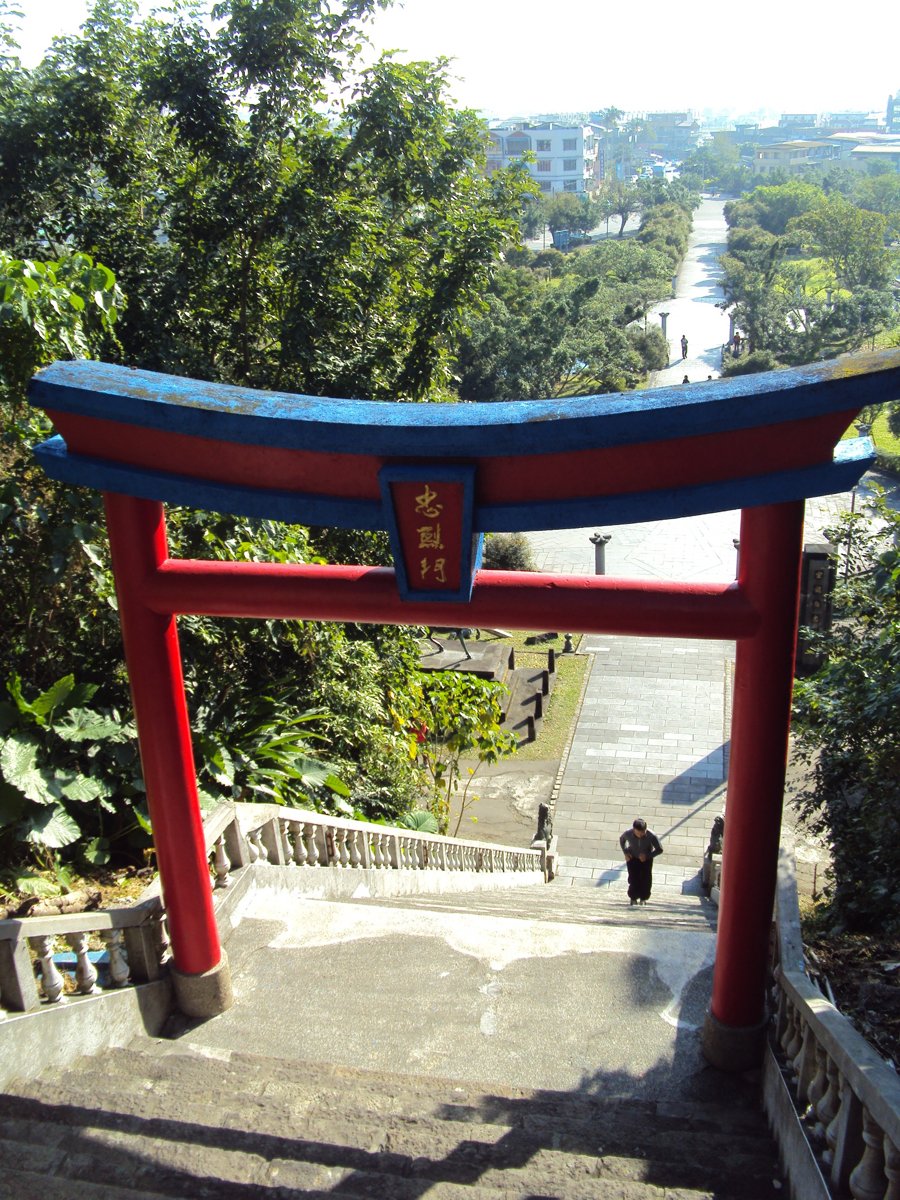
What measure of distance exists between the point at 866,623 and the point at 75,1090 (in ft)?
21.7

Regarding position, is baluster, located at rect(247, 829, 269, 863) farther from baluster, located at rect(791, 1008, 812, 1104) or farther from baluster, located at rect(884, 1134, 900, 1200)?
baluster, located at rect(884, 1134, 900, 1200)

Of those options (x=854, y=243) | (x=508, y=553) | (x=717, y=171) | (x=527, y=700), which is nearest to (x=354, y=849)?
(x=527, y=700)

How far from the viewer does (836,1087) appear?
351cm

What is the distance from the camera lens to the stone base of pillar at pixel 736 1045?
177 inches

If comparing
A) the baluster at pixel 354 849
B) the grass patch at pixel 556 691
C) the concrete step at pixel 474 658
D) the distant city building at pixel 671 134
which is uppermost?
the distant city building at pixel 671 134

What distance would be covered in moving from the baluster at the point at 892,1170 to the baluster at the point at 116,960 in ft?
10.3

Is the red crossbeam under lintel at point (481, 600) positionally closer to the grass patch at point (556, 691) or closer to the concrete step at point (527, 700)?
the grass patch at point (556, 691)

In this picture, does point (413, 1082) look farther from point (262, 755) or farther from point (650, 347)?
point (650, 347)

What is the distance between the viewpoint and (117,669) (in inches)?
263

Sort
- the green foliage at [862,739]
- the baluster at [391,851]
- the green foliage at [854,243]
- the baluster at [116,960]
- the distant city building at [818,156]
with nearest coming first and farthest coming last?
1. the baluster at [116,960]
2. the green foliage at [862,739]
3. the baluster at [391,851]
4. the green foliage at [854,243]
5. the distant city building at [818,156]

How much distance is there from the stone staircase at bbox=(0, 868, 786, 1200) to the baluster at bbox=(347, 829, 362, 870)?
0.75 m

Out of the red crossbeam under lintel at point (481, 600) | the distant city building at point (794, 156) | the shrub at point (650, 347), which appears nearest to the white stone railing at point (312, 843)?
the red crossbeam under lintel at point (481, 600)

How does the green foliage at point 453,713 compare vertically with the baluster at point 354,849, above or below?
below

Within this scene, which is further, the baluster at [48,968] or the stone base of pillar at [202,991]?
the stone base of pillar at [202,991]
